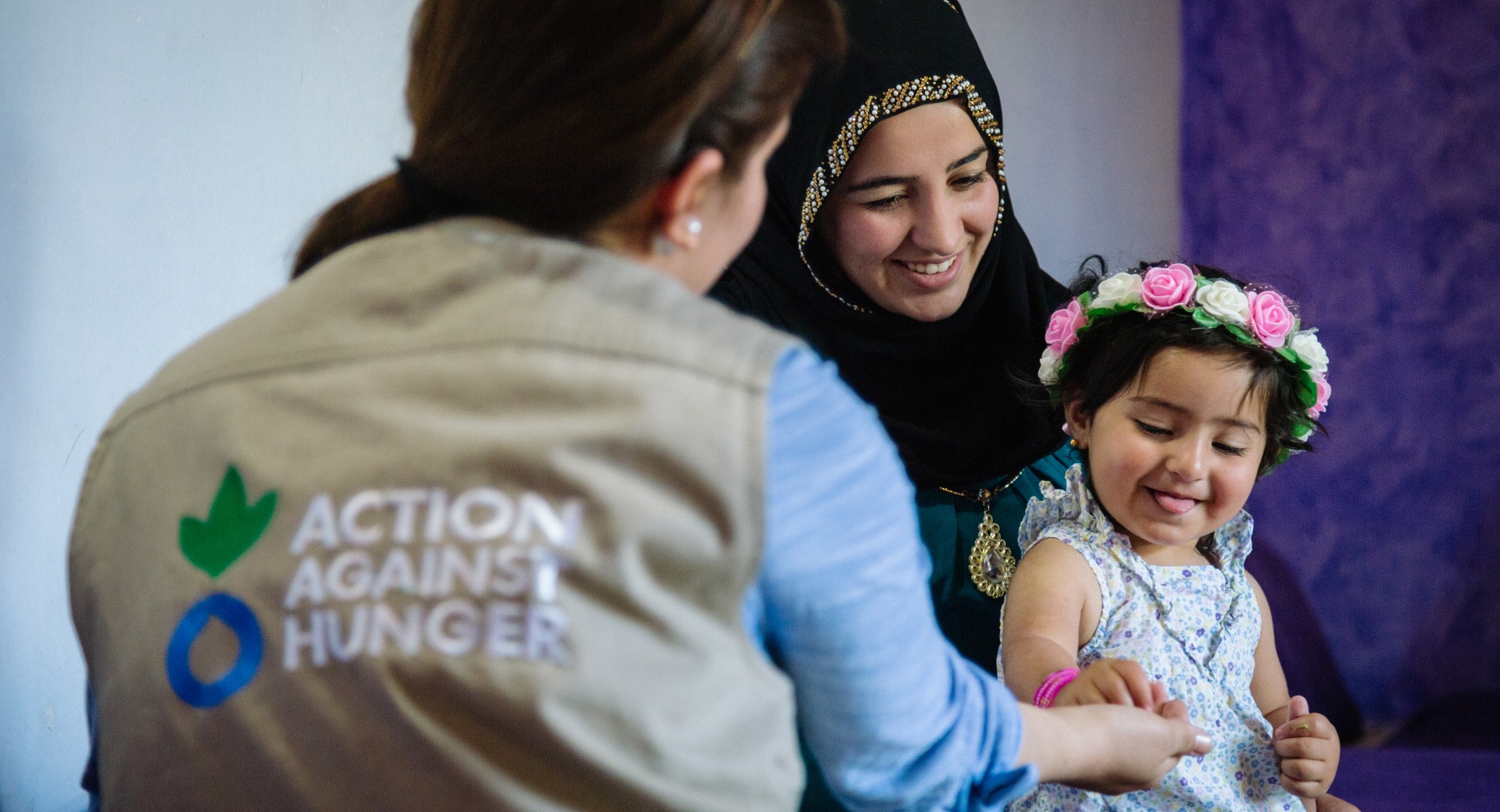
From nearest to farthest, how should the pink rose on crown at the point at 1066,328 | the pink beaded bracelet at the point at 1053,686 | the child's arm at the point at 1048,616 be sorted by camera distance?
the pink beaded bracelet at the point at 1053,686, the child's arm at the point at 1048,616, the pink rose on crown at the point at 1066,328

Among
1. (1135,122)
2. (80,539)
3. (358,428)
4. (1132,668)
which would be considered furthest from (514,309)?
(1135,122)

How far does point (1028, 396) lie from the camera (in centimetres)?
200

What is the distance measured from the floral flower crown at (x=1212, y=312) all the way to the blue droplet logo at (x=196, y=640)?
1276 mm

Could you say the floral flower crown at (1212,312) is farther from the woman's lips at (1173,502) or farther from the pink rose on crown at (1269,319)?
the woman's lips at (1173,502)

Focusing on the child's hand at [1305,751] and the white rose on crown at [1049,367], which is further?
the white rose on crown at [1049,367]

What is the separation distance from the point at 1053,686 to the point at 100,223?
129 cm

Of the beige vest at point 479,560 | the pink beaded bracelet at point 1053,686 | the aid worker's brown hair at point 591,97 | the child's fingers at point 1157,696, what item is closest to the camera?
the beige vest at point 479,560

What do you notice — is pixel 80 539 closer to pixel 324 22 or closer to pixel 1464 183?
pixel 324 22

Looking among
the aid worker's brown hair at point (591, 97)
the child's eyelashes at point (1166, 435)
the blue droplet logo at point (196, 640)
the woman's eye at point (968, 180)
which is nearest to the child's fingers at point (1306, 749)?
the child's eyelashes at point (1166, 435)

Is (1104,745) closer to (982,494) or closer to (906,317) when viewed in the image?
(982,494)

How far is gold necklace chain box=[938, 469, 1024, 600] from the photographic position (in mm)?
1851

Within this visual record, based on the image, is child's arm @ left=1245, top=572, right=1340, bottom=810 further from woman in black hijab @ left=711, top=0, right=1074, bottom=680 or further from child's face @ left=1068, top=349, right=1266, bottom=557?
woman in black hijab @ left=711, top=0, right=1074, bottom=680

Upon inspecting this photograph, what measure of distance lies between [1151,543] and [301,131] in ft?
4.36

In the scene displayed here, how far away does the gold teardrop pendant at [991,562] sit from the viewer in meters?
1.85
